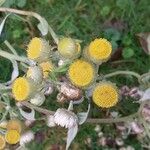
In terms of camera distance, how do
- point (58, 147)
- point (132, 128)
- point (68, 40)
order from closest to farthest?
point (68, 40) < point (132, 128) < point (58, 147)

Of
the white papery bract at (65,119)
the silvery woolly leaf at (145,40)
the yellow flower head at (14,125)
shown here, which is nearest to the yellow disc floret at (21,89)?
the white papery bract at (65,119)

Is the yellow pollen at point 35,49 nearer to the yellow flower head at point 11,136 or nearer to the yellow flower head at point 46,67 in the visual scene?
the yellow flower head at point 46,67

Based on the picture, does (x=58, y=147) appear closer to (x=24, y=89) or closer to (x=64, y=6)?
(x=64, y=6)

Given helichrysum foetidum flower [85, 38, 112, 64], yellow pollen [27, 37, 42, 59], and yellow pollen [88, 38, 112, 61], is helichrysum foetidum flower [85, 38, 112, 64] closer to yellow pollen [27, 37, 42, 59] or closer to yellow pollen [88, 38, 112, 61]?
yellow pollen [88, 38, 112, 61]

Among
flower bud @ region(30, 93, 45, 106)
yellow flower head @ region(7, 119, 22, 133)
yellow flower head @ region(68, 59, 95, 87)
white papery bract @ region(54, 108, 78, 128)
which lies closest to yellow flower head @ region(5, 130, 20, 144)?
yellow flower head @ region(7, 119, 22, 133)

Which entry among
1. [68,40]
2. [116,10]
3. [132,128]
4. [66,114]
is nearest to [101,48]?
[68,40]
